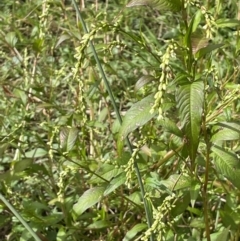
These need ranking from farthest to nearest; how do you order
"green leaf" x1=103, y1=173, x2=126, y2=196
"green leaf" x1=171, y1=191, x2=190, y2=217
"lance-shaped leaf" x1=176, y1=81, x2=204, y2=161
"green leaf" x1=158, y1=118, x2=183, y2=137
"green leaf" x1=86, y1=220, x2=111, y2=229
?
1. "green leaf" x1=86, y1=220, x2=111, y2=229
2. "green leaf" x1=171, y1=191, x2=190, y2=217
3. "green leaf" x1=103, y1=173, x2=126, y2=196
4. "green leaf" x1=158, y1=118, x2=183, y2=137
5. "lance-shaped leaf" x1=176, y1=81, x2=204, y2=161

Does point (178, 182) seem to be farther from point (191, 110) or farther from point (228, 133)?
point (191, 110)

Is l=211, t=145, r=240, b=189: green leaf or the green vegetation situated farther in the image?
l=211, t=145, r=240, b=189: green leaf

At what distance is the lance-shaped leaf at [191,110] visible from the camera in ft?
2.93

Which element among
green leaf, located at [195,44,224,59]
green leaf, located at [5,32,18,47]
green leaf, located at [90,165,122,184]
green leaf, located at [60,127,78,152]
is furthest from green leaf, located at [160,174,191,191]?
green leaf, located at [5,32,18,47]

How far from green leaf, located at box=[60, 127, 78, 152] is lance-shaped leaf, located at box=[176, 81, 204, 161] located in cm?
47

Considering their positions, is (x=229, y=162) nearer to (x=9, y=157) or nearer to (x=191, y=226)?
(x=191, y=226)

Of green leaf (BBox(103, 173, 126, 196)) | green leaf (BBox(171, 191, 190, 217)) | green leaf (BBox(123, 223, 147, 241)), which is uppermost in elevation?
green leaf (BBox(103, 173, 126, 196))

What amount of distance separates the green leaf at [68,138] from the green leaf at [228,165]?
0.37m

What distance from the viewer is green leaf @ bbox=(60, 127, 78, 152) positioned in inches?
52.8

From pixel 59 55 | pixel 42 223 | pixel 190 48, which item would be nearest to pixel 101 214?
pixel 42 223

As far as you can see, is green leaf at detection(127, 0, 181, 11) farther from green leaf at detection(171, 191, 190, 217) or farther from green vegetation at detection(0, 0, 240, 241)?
green leaf at detection(171, 191, 190, 217)

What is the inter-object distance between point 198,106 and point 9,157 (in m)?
1.29

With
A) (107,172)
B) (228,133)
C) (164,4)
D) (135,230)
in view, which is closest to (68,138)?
(107,172)

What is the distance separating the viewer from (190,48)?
0.99 metres
